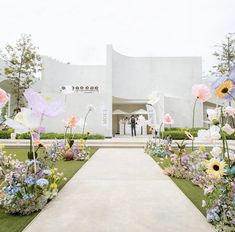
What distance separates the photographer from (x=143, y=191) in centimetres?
322

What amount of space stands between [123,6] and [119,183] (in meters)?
4.63

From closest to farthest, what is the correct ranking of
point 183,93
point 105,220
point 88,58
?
1. point 105,220
2. point 183,93
3. point 88,58

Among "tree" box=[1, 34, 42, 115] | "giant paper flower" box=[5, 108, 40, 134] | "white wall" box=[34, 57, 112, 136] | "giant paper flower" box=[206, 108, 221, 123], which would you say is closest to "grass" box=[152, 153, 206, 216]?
"giant paper flower" box=[206, 108, 221, 123]

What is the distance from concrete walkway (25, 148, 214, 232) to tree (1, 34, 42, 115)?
1431 centimetres

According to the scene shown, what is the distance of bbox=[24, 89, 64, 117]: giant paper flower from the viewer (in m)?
2.35

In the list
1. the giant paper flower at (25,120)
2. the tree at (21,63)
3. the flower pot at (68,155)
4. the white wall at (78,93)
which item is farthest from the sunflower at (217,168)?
the tree at (21,63)

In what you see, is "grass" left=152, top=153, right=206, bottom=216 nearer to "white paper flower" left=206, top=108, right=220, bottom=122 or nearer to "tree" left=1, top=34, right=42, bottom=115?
"white paper flower" left=206, top=108, right=220, bottom=122

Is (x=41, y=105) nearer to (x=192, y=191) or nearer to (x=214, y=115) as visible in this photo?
(x=214, y=115)

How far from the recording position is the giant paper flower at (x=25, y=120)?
2388 mm

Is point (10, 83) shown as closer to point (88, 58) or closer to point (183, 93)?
point (88, 58)

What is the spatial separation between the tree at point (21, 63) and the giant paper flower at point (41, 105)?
15035mm

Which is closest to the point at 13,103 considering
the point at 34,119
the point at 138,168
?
the point at 138,168

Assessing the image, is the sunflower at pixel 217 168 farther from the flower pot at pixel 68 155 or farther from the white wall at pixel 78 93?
the white wall at pixel 78 93

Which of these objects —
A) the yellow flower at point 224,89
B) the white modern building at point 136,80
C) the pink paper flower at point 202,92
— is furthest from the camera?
the white modern building at point 136,80
